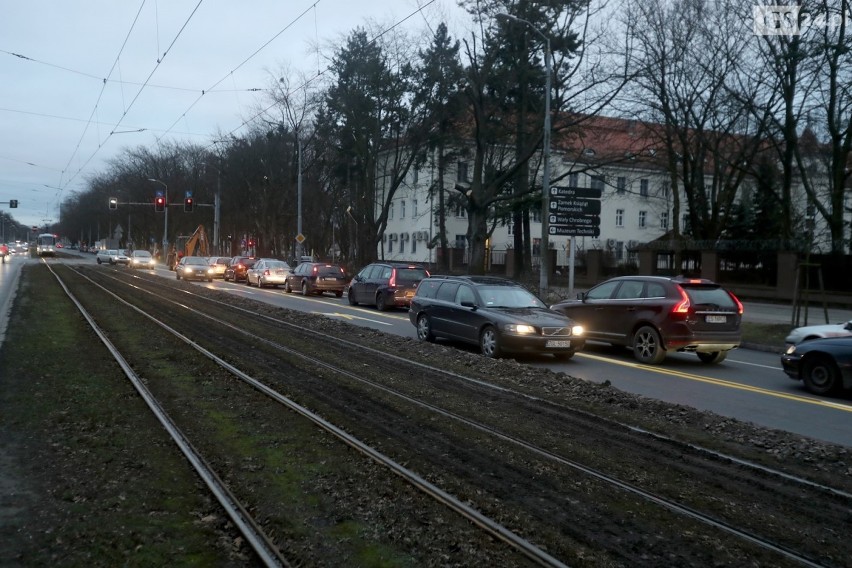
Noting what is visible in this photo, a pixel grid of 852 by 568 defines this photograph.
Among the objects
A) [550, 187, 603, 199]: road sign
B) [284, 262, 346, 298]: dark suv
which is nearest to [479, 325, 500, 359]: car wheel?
[550, 187, 603, 199]: road sign

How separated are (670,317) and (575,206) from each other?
37.4 ft

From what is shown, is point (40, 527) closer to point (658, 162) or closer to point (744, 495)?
point (744, 495)

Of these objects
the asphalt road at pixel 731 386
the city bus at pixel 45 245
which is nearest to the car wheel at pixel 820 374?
the asphalt road at pixel 731 386

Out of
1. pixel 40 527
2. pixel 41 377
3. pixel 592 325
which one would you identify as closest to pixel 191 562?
pixel 40 527

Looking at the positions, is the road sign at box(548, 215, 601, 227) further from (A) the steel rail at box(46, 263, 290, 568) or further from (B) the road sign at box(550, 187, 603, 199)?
(A) the steel rail at box(46, 263, 290, 568)

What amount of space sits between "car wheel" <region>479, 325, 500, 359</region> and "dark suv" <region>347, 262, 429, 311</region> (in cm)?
1076

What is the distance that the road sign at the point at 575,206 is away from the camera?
24.6 metres

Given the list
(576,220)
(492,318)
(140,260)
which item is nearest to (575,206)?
(576,220)

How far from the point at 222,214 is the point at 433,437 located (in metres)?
70.8

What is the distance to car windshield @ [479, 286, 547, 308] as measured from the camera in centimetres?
1479

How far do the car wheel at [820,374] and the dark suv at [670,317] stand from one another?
7.77 feet

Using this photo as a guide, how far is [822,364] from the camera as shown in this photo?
1138 cm

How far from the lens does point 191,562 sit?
15.1 ft

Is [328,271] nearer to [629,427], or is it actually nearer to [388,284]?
[388,284]
